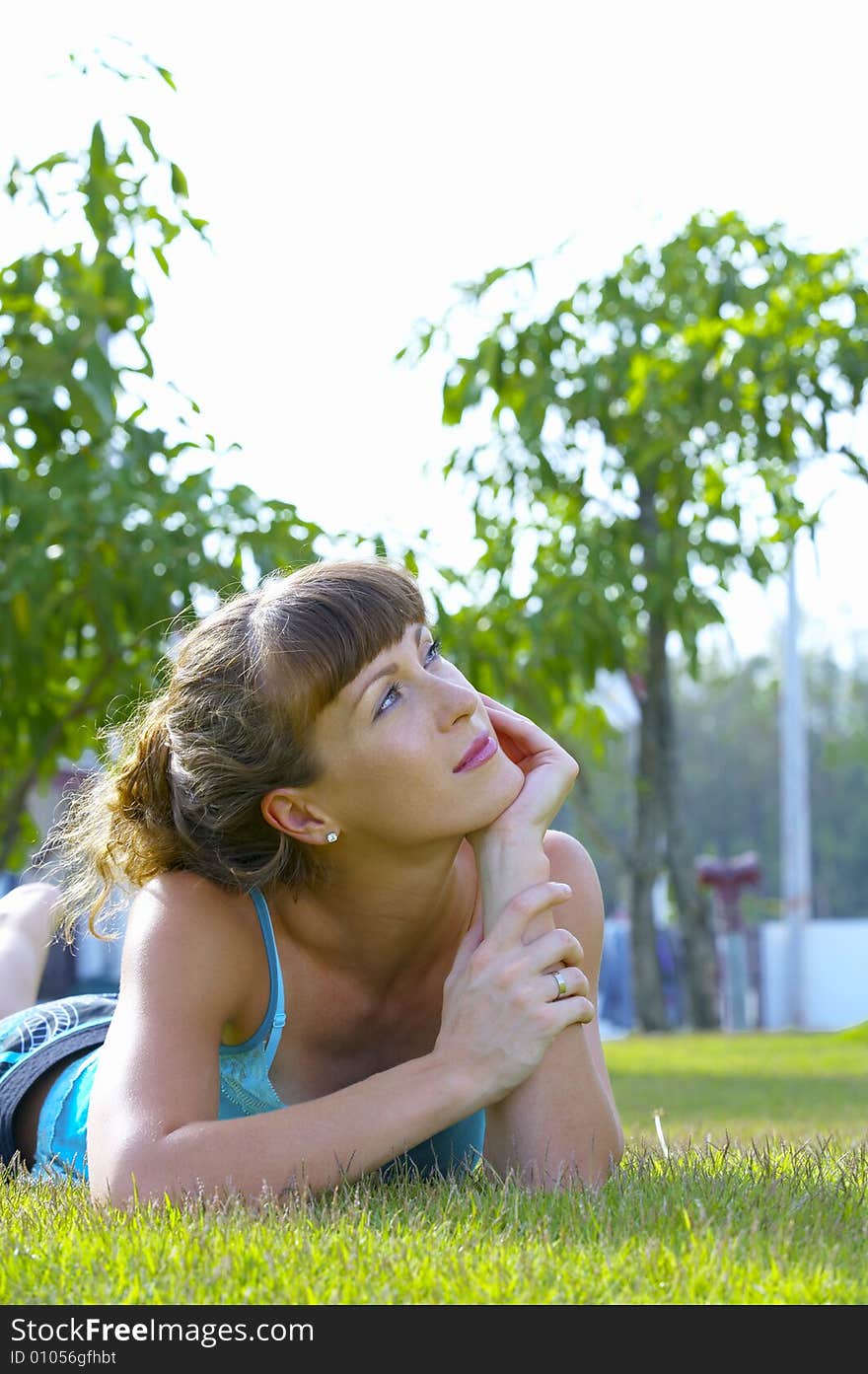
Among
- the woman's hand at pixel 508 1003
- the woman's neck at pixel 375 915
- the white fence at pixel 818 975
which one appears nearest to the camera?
the woman's hand at pixel 508 1003

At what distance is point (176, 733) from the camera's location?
9.28 feet

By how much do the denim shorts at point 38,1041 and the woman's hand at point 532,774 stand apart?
1124mm

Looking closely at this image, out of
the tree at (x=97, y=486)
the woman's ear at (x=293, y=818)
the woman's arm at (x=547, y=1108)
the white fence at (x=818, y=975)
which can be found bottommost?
the white fence at (x=818, y=975)

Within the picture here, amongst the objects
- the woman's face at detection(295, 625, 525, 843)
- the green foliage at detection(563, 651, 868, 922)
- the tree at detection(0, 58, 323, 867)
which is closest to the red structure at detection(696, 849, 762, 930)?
the tree at detection(0, 58, 323, 867)

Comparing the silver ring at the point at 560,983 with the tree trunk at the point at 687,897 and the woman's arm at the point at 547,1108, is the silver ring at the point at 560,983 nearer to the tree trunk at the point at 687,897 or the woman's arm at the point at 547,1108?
the woman's arm at the point at 547,1108

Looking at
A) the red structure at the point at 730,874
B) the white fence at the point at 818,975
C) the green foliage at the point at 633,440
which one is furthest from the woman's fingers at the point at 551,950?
the white fence at the point at 818,975

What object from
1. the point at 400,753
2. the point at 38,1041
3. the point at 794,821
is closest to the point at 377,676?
the point at 400,753

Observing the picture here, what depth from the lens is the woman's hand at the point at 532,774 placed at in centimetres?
282

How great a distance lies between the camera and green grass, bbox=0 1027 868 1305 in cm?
172

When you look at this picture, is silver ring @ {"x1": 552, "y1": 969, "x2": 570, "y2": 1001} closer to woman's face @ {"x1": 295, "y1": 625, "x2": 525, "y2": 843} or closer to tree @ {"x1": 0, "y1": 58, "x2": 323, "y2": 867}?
woman's face @ {"x1": 295, "y1": 625, "x2": 525, "y2": 843}

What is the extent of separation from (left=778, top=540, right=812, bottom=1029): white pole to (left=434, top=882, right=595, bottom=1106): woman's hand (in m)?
18.9

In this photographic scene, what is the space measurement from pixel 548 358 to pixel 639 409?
0.81 metres
